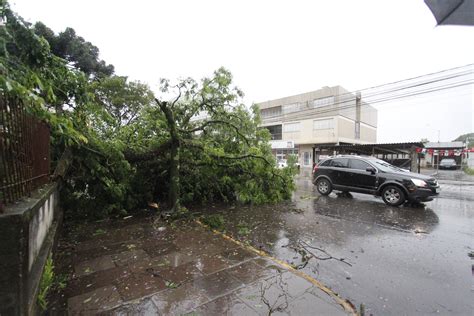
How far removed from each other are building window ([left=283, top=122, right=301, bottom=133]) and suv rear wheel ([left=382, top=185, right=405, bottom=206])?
24703 mm

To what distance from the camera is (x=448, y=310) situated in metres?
2.64

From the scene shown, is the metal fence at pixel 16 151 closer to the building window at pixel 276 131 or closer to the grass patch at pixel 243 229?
the grass patch at pixel 243 229

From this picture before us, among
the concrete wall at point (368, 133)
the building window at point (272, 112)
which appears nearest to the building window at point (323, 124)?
the building window at point (272, 112)

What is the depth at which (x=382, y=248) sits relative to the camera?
4328mm

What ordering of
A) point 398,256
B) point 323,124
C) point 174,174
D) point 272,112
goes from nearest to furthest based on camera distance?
point 398,256, point 174,174, point 323,124, point 272,112

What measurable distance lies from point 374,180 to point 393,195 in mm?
722

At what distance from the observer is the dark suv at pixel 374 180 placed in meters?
7.28

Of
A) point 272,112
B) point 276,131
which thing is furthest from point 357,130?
point 272,112

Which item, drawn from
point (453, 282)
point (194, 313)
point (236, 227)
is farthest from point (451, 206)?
point (194, 313)

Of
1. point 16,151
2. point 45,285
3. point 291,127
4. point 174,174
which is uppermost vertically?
point 291,127

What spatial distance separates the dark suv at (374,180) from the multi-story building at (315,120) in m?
17.7

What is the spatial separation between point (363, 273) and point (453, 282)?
1.12m

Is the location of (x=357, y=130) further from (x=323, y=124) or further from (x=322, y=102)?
(x=322, y=102)

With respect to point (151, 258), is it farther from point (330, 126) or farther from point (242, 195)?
point (330, 126)
